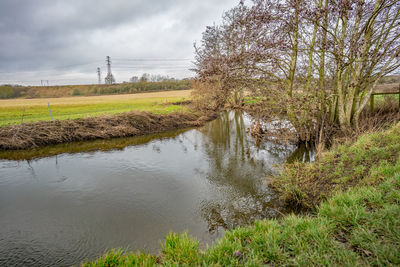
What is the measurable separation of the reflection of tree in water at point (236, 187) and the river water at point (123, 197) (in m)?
0.03

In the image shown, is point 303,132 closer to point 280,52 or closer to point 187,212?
point 280,52

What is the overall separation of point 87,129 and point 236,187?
463 inches

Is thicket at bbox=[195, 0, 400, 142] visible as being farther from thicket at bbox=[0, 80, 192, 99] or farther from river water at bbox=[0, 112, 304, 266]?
thicket at bbox=[0, 80, 192, 99]

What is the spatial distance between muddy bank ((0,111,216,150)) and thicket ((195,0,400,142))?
7.67 m

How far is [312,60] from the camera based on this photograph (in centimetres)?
991

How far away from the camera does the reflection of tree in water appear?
17.2ft

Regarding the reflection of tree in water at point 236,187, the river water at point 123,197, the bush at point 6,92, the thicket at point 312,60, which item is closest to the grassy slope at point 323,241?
the river water at point 123,197

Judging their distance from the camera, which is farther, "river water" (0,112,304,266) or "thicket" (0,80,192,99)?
"thicket" (0,80,192,99)

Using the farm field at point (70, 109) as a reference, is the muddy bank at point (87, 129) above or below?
below

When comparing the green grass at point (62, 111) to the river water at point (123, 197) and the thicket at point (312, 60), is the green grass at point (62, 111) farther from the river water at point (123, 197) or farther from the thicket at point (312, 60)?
the thicket at point (312, 60)

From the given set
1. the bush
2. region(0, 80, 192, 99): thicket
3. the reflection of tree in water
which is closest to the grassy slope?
the reflection of tree in water

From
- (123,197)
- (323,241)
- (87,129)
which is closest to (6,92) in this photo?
(87,129)

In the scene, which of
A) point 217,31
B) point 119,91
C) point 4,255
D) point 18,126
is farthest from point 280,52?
point 119,91

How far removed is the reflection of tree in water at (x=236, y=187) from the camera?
206 inches
